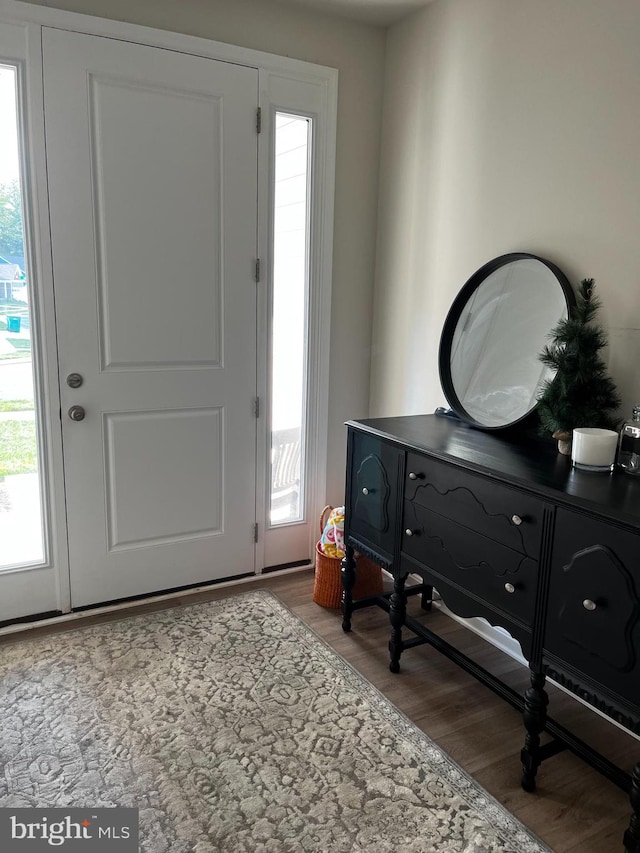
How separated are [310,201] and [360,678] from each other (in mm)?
2007

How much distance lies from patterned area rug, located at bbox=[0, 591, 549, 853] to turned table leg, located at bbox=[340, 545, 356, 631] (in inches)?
7.2

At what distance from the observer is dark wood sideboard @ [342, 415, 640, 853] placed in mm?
1517

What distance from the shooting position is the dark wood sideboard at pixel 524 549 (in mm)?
1517

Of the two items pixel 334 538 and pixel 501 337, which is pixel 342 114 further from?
pixel 334 538

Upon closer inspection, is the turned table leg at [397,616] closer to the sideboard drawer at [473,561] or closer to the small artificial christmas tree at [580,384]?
the sideboard drawer at [473,561]

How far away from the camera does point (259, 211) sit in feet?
9.20

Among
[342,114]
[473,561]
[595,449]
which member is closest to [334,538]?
[473,561]

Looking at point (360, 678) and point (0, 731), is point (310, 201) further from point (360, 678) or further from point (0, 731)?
point (0, 731)

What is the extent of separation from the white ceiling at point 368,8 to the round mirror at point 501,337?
1.20m

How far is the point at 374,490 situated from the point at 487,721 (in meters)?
0.85

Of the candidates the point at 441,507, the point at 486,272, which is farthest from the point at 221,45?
the point at 441,507

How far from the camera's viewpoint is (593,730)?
2.08 m

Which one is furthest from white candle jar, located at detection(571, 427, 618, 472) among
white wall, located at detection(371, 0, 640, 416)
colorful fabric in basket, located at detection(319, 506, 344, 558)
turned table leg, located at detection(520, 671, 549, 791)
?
colorful fabric in basket, located at detection(319, 506, 344, 558)

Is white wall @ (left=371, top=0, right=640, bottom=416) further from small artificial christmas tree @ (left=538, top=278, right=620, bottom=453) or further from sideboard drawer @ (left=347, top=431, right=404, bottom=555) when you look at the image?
sideboard drawer @ (left=347, top=431, right=404, bottom=555)
